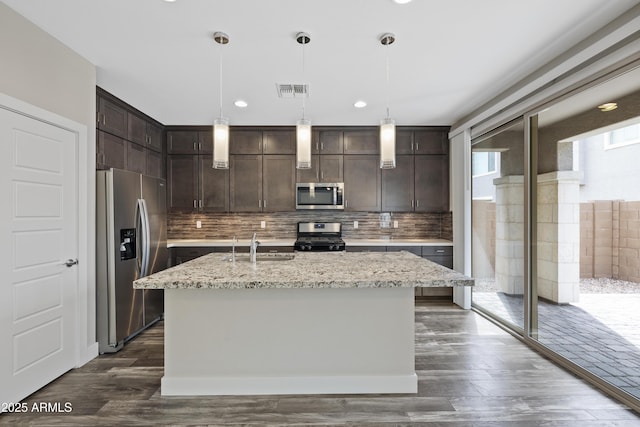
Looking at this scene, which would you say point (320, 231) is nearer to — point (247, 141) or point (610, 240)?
point (247, 141)

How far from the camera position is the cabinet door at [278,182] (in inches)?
190

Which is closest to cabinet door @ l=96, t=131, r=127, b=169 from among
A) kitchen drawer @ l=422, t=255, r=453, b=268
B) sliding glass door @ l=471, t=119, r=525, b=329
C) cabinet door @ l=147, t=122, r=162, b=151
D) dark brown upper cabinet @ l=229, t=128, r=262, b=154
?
cabinet door @ l=147, t=122, r=162, b=151

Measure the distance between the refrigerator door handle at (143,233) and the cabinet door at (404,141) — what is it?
334cm

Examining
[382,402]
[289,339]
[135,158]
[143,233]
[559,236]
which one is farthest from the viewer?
[135,158]

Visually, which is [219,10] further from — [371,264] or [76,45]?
[371,264]

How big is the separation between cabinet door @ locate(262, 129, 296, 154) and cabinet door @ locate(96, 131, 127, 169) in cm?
177

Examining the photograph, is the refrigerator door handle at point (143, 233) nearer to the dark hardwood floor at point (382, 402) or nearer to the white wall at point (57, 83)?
the white wall at point (57, 83)

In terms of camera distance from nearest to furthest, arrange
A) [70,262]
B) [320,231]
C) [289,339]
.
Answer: [289,339], [70,262], [320,231]

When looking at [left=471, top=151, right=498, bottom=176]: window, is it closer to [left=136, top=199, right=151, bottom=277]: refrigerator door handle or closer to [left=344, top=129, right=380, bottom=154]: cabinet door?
[left=344, top=129, right=380, bottom=154]: cabinet door

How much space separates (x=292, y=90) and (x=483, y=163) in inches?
96.5

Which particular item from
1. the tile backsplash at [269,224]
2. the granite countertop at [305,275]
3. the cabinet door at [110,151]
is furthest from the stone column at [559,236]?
the cabinet door at [110,151]

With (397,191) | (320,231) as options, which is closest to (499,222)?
(397,191)

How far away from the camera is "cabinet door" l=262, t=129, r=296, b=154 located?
4.82m

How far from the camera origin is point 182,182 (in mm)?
4832
